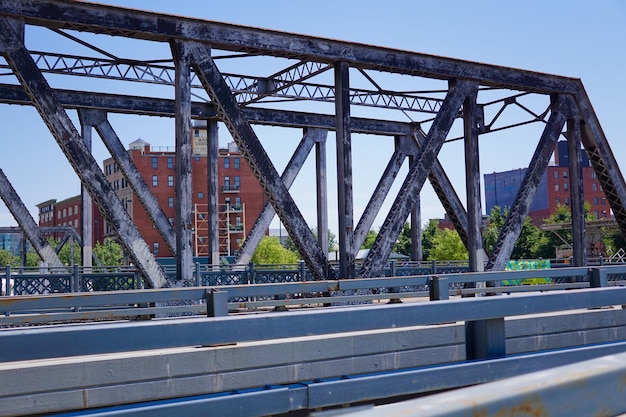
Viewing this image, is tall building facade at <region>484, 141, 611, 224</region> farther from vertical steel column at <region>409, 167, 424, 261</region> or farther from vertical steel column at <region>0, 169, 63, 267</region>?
vertical steel column at <region>0, 169, 63, 267</region>

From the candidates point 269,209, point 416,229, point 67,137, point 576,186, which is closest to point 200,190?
point 416,229

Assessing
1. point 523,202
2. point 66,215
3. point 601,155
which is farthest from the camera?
point 66,215

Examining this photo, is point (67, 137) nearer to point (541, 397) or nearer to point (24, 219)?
point (24, 219)

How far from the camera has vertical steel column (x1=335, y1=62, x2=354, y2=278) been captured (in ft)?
57.2

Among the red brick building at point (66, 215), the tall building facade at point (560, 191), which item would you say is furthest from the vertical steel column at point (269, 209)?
the red brick building at point (66, 215)

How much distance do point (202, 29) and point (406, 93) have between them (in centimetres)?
Answer: 1382

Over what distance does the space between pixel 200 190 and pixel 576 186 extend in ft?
312

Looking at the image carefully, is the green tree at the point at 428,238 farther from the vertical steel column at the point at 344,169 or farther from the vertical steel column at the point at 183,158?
the vertical steel column at the point at 183,158

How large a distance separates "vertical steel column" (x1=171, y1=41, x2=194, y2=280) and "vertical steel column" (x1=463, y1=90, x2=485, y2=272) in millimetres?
8026

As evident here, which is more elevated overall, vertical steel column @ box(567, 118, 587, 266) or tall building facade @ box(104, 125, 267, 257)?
tall building facade @ box(104, 125, 267, 257)

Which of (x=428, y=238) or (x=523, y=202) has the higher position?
(x=428, y=238)

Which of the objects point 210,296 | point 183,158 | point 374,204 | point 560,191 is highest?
point 560,191

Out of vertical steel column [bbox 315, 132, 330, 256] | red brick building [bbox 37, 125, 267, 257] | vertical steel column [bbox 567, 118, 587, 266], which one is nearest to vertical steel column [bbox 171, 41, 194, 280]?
vertical steel column [bbox 567, 118, 587, 266]

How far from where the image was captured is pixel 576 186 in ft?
74.3
